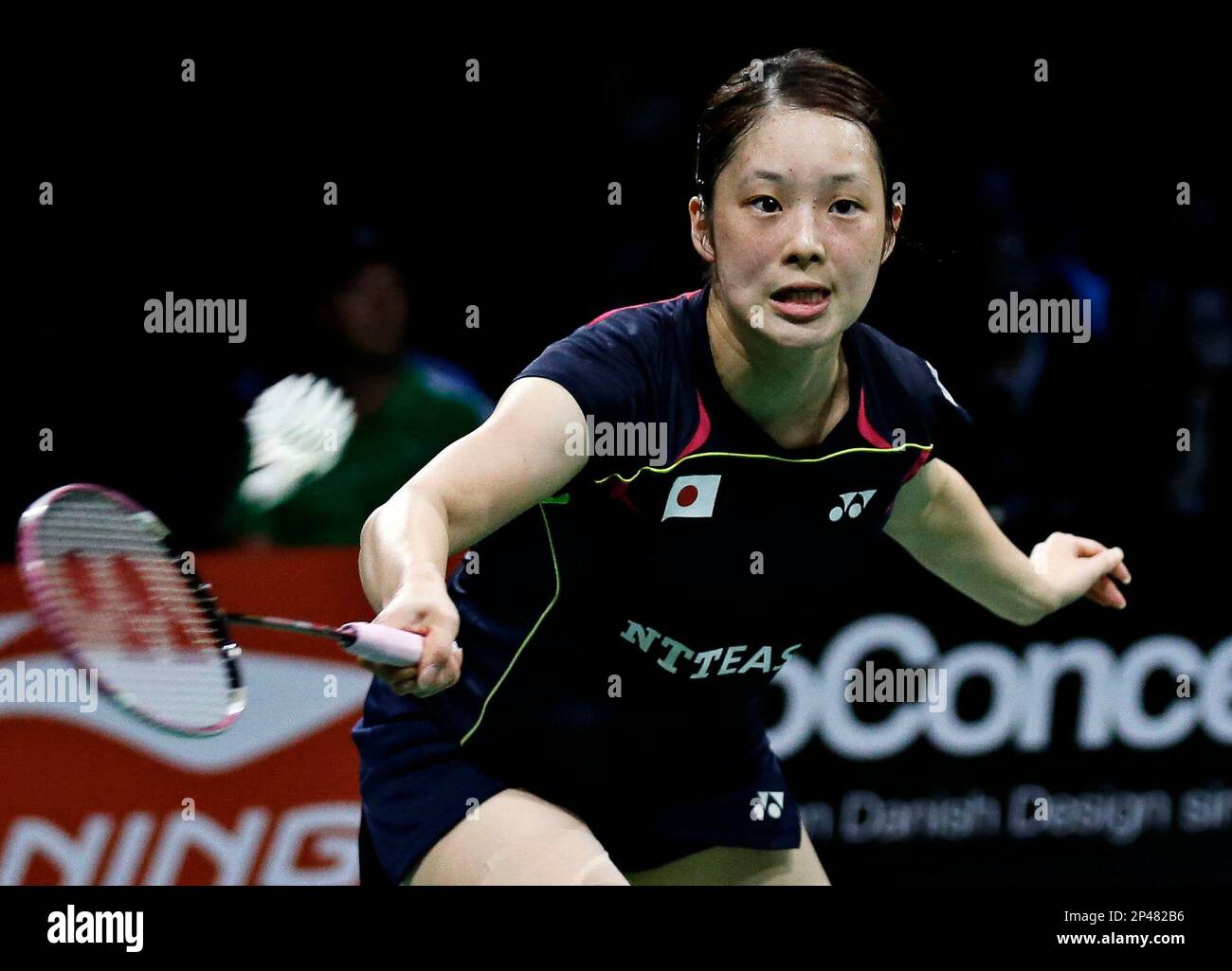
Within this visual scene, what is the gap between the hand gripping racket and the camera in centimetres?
231

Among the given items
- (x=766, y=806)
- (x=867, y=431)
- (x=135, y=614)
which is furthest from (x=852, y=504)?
(x=135, y=614)

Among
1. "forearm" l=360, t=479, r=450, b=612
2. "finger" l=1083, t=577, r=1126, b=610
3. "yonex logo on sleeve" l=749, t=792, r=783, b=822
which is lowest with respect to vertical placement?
"yonex logo on sleeve" l=749, t=792, r=783, b=822

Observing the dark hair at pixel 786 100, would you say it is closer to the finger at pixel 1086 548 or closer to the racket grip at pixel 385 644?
the racket grip at pixel 385 644

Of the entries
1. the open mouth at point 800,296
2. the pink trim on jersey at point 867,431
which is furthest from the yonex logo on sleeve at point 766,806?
the open mouth at point 800,296

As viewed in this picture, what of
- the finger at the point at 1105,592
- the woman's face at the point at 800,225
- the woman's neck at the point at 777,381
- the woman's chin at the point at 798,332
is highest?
the woman's face at the point at 800,225

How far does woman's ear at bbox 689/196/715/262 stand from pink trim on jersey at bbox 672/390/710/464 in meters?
0.27

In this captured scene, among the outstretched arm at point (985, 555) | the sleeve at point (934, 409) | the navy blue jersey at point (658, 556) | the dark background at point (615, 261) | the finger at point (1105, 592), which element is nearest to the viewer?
the navy blue jersey at point (658, 556)

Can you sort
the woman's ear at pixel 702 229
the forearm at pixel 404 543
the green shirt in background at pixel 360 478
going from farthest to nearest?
the green shirt in background at pixel 360 478 < the woman's ear at pixel 702 229 < the forearm at pixel 404 543

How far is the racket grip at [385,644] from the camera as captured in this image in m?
2.06

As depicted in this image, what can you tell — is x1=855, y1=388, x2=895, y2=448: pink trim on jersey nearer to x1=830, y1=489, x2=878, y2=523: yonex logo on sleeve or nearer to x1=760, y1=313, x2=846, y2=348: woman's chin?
x1=830, y1=489, x2=878, y2=523: yonex logo on sleeve

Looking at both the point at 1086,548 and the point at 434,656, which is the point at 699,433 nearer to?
the point at 434,656

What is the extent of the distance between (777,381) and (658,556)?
13.1 inches

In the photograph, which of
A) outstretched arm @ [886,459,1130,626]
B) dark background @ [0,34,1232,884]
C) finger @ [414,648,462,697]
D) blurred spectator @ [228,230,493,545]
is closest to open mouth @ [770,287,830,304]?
outstretched arm @ [886,459,1130,626]

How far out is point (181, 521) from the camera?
15.7 ft
